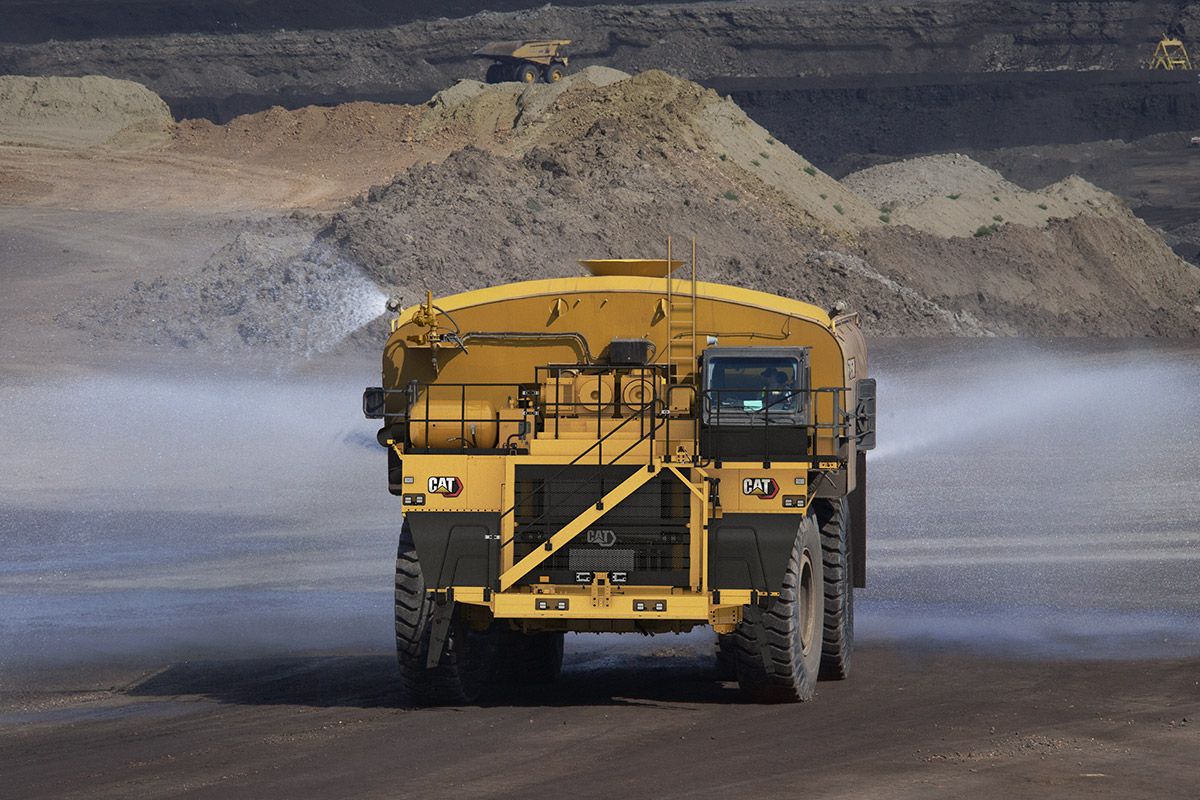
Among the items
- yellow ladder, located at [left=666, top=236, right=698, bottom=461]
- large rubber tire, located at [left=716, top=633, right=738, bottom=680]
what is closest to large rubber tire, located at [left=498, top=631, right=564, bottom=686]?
large rubber tire, located at [left=716, top=633, right=738, bottom=680]

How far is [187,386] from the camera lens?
4188 cm

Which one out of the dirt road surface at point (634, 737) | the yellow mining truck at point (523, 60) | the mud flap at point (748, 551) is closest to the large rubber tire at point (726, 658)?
the dirt road surface at point (634, 737)

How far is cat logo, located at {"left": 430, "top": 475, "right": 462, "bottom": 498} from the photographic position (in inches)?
567

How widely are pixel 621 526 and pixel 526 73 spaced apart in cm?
7721

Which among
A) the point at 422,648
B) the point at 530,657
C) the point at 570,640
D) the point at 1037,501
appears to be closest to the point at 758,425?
the point at 422,648

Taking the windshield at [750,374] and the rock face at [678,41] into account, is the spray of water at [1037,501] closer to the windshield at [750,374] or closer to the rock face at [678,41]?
the windshield at [750,374]

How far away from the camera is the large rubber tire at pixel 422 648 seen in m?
14.7

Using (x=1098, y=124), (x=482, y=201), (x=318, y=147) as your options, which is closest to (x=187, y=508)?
(x=482, y=201)

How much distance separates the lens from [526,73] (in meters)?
89.9

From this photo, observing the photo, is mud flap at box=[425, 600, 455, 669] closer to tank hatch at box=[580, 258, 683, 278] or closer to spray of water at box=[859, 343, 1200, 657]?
tank hatch at box=[580, 258, 683, 278]

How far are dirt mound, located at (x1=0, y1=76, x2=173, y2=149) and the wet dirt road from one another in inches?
1541

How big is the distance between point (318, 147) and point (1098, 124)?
50698mm

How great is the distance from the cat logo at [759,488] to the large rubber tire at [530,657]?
281 centimetres

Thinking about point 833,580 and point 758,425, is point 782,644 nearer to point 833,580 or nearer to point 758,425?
point 758,425
